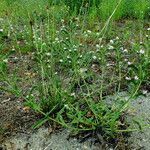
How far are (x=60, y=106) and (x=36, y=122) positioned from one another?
248mm

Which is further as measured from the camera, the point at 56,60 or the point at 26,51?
the point at 26,51

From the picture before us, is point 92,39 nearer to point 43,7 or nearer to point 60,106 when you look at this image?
point 43,7

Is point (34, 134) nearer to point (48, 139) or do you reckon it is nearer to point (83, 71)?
point (48, 139)

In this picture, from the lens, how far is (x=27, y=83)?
13.1ft

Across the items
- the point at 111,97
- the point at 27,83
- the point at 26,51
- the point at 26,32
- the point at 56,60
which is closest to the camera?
the point at 111,97

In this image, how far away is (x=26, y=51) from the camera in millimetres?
4910

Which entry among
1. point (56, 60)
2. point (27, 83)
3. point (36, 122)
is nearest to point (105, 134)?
point (36, 122)

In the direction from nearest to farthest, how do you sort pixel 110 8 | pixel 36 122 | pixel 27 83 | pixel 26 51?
pixel 36 122, pixel 27 83, pixel 26 51, pixel 110 8

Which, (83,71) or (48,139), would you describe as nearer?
(48,139)

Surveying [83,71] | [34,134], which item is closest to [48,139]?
[34,134]

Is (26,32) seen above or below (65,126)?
below

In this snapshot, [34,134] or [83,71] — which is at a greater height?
[83,71]

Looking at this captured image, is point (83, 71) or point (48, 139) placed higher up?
point (83, 71)

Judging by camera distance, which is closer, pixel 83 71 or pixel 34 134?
pixel 34 134
